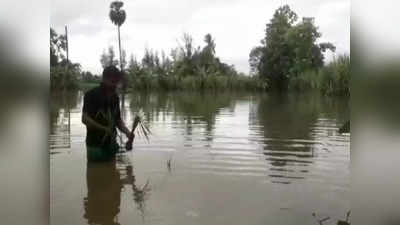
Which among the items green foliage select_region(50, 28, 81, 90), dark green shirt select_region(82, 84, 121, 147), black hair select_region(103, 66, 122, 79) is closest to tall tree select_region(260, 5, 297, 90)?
black hair select_region(103, 66, 122, 79)

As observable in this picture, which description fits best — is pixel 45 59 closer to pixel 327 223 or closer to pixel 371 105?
pixel 371 105

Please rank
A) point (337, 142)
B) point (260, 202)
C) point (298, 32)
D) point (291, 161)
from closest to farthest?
1. point (260, 202)
2. point (298, 32)
3. point (291, 161)
4. point (337, 142)

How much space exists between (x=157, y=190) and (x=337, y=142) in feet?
9.08

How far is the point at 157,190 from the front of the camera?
3.30 m

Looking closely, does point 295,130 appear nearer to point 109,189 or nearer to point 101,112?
point 101,112

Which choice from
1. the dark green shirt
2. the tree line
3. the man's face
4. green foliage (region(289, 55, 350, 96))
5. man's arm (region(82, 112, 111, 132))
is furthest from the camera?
man's arm (region(82, 112, 111, 132))

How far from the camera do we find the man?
3.36 m

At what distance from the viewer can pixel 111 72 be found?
3242 millimetres

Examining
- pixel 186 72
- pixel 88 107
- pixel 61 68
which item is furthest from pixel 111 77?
pixel 186 72

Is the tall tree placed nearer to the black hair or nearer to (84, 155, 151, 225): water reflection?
the black hair

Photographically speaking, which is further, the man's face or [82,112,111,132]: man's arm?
[82,112,111,132]: man's arm

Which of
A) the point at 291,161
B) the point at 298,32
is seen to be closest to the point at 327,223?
the point at 298,32

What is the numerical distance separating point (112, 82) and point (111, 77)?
0.17 ft

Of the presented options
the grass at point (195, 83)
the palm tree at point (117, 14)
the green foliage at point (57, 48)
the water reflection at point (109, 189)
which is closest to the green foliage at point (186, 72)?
the grass at point (195, 83)
